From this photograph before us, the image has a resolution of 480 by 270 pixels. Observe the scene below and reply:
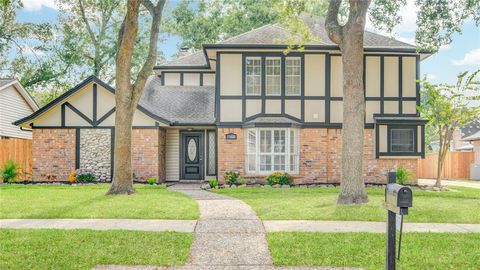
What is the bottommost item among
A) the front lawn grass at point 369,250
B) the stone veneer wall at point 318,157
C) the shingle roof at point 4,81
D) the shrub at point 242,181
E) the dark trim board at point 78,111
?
the shrub at point 242,181

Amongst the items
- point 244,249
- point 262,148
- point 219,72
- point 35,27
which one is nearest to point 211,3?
point 35,27

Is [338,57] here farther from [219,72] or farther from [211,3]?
[211,3]

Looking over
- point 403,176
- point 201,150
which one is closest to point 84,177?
point 201,150

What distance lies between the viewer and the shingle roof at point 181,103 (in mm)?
18719

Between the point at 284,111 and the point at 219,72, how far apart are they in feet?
9.98

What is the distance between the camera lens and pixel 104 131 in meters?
18.2

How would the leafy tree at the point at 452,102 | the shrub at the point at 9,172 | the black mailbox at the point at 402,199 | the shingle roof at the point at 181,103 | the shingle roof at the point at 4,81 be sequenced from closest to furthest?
1. the black mailbox at the point at 402,199
2. the leafy tree at the point at 452,102
3. the shrub at the point at 9,172
4. the shingle roof at the point at 181,103
5. the shingle roof at the point at 4,81

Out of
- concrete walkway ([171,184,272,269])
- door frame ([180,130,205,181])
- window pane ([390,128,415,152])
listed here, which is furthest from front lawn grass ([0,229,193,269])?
window pane ([390,128,415,152])

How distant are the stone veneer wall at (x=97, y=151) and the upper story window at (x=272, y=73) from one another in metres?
6.90

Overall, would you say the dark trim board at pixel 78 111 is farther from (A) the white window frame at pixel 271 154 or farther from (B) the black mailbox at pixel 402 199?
(B) the black mailbox at pixel 402 199

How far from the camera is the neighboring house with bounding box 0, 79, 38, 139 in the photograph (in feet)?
79.6

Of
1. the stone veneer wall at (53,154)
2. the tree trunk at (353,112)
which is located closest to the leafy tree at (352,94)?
the tree trunk at (353,112)

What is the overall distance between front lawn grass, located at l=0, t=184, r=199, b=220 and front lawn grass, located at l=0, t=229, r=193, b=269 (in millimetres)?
1822

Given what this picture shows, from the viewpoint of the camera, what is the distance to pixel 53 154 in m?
18.1
